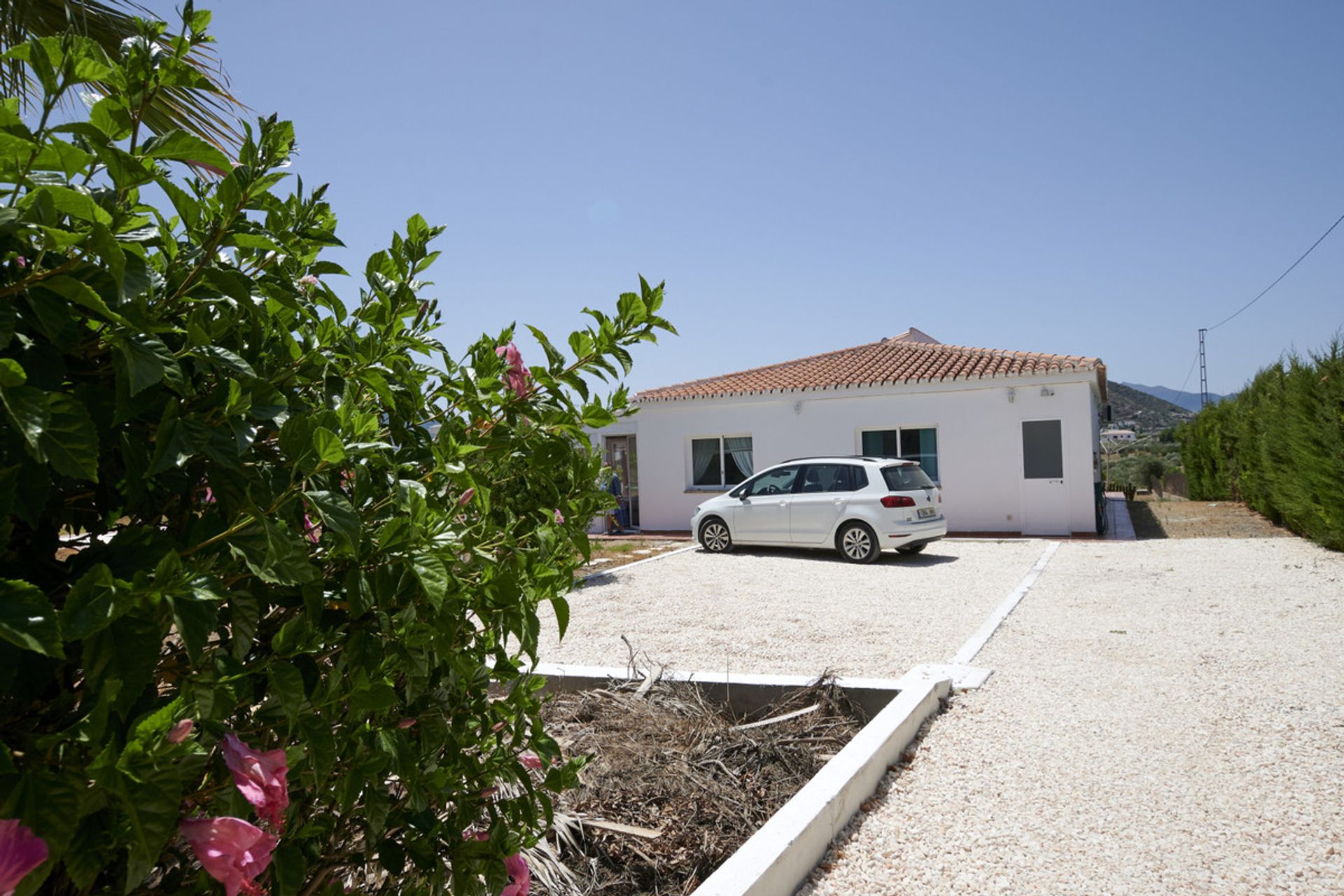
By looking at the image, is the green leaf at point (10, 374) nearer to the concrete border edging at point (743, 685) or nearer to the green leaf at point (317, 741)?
the green leaf at point (317, 741)

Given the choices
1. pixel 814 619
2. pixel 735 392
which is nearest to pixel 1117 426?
pixel 735 392

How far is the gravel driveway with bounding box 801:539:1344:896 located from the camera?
325 centimetres

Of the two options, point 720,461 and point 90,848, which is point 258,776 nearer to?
point 90,848

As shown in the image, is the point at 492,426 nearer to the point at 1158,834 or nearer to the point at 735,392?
the point at 1158,834

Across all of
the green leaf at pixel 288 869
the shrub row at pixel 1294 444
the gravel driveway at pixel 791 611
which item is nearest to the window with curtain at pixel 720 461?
the gravel driveway at pixel 791 611

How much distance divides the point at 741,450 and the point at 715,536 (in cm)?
497

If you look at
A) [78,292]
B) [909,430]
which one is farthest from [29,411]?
[909,430]

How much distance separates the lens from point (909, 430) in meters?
17.9

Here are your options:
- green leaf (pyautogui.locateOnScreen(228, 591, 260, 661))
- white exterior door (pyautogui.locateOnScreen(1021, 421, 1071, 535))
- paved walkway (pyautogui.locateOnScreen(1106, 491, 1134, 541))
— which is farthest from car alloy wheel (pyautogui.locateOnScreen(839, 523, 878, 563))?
green leaf (pyautogui.locateOnScreen(228, 591, 260, 661))

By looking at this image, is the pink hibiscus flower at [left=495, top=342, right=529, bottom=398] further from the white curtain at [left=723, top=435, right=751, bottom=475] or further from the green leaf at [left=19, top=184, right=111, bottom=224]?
the white curtain at [left=723, top=435, right=751, bottom=475]

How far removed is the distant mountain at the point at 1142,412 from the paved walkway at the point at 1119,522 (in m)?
56.2

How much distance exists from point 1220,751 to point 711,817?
9.96ft

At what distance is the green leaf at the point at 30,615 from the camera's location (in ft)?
2.33

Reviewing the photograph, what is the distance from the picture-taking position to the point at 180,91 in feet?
12.8
